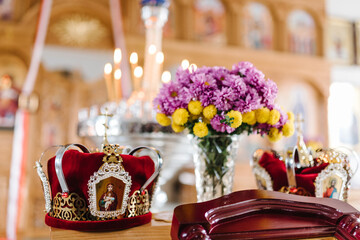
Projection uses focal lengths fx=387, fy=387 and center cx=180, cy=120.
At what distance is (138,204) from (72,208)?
0.18 metres

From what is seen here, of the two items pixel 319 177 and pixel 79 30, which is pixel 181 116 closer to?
pixel 319 177

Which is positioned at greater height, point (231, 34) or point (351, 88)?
point (231, 34)

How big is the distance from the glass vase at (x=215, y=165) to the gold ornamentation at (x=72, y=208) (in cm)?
53

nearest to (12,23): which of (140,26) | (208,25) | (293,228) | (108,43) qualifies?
(108,43)

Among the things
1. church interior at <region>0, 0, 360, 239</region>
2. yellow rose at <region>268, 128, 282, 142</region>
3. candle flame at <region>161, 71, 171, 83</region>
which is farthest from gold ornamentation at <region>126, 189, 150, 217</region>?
church interior at <region>0, 0, 360, 239</region>

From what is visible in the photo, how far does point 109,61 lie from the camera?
5.41m

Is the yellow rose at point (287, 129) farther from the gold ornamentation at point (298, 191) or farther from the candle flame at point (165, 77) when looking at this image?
the candle flame at point (165, 77)

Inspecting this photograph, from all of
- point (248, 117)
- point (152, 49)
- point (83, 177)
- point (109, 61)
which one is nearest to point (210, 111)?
point (248, 117)

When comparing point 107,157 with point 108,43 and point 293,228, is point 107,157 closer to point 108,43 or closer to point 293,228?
point 293,228

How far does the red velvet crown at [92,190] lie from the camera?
100 centimetres

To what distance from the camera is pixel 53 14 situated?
5246 millimetres

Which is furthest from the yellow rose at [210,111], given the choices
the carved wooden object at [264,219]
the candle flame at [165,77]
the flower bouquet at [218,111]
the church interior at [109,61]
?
the church interior at [109,61]

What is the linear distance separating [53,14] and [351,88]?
6.02 meters

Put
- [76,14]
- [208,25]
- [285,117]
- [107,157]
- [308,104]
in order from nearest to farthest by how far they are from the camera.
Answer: [107,157], [285,117], [76,14], [208,25], [308,104]
